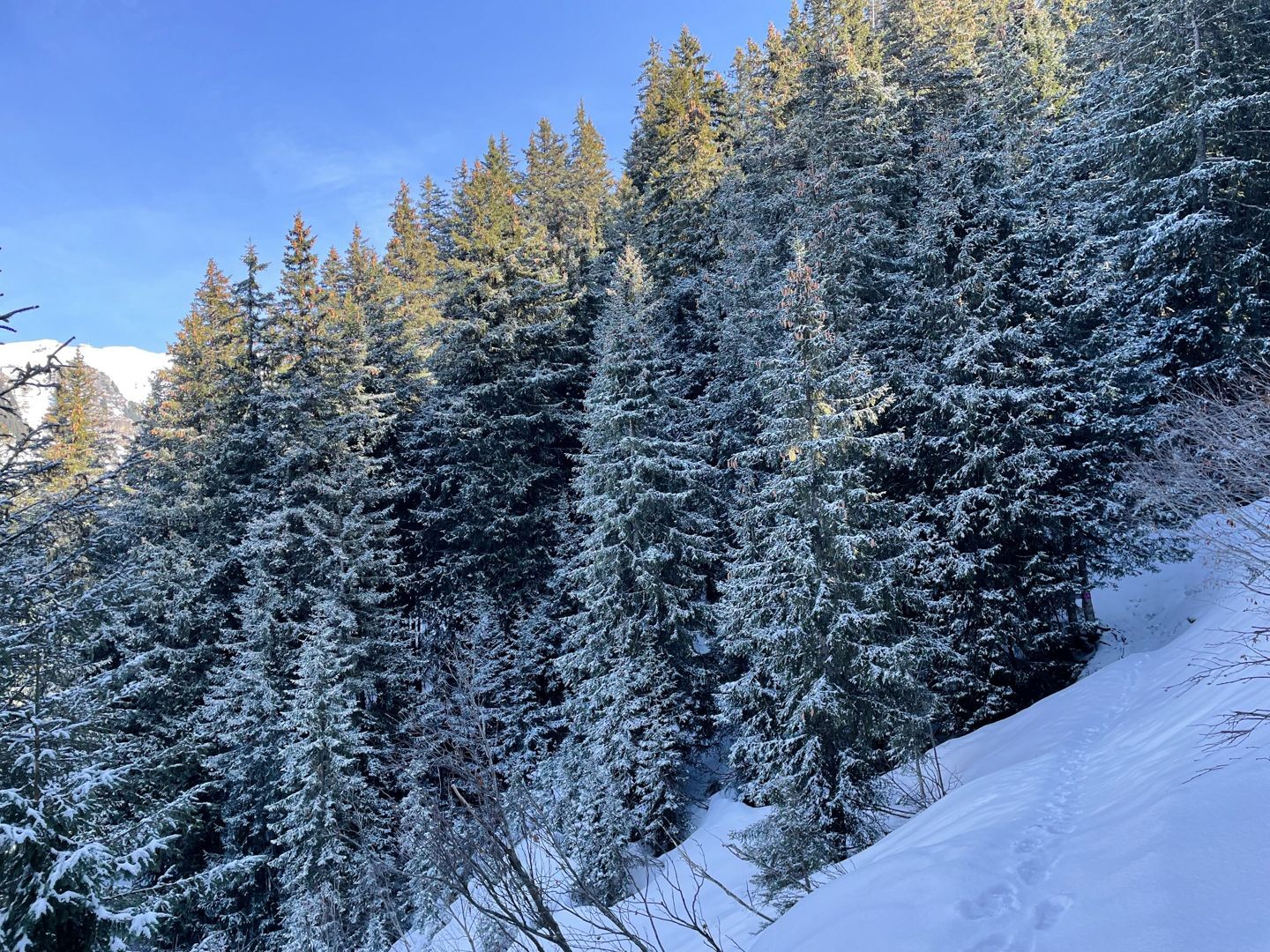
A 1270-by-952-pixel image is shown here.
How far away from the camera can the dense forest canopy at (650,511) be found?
10852 millimetres

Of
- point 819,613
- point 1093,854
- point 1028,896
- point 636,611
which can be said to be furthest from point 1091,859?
point 636,611

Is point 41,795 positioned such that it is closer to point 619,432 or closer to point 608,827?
point 608,827

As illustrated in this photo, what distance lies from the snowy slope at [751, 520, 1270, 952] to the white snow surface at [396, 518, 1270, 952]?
13mm

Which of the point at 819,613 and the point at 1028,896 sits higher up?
the point at 819,613

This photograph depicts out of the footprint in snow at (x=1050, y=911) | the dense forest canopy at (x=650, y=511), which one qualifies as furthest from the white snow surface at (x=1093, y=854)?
the dense forest canopy at (x=650, y=511)

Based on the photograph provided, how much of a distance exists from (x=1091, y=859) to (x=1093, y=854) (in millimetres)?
80

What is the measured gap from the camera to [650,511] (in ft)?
53.1

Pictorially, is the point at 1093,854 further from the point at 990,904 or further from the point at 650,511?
the point at 650,511

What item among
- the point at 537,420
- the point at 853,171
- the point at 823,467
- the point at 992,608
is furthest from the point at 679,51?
the point at 992,608

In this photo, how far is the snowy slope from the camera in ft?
12.7

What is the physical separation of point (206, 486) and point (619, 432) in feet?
52.8

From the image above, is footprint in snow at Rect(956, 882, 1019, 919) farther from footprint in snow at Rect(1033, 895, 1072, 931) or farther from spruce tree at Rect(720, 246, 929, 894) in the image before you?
spruce tree at Rect(720, 246, 929, 894)

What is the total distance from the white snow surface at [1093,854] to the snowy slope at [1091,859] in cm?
1

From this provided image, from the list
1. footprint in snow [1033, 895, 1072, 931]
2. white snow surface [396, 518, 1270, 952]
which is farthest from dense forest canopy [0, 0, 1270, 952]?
footprint in snow [1033, 895, 1072, 931]
